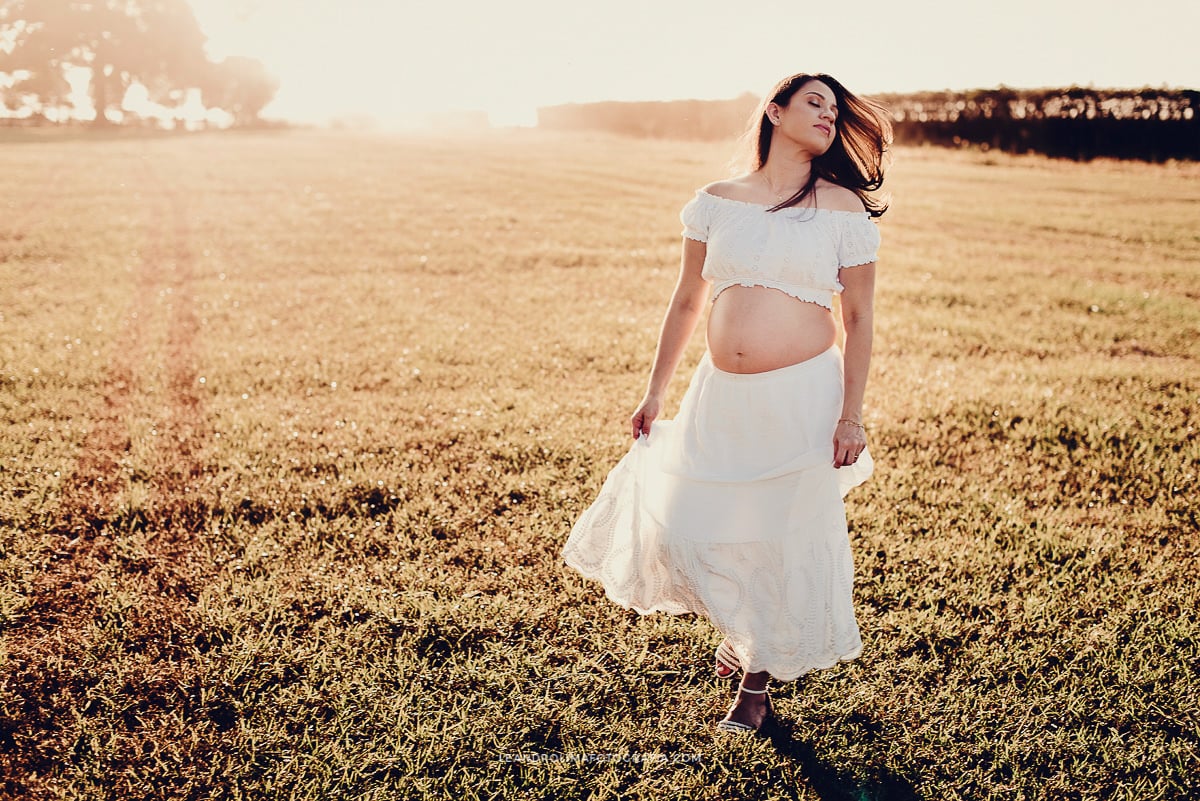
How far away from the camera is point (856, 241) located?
2428 mm

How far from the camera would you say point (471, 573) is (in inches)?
142

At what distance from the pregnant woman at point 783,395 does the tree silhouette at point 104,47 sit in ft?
227

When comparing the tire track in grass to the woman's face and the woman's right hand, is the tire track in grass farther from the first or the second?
the woman's face

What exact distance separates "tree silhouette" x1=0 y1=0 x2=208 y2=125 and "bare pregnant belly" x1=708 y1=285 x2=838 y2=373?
69.3m

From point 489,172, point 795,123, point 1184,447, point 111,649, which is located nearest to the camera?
point 795,123

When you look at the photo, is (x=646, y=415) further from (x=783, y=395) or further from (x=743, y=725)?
(x=743, y=725)

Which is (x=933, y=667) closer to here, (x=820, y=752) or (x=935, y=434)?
(x=820, y=752)

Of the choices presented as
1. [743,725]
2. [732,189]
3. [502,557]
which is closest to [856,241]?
[732,189]

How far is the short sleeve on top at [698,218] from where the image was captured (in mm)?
2602

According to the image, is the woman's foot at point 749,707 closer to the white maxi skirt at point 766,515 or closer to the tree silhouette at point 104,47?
the white maxi skirt at point 766,515

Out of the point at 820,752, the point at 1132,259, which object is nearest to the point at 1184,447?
the point at 820,752

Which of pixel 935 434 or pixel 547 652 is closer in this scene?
pixel 547 652

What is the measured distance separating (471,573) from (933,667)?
1920mm

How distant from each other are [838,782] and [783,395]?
125 cm
